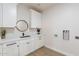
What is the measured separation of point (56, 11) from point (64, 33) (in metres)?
0.49

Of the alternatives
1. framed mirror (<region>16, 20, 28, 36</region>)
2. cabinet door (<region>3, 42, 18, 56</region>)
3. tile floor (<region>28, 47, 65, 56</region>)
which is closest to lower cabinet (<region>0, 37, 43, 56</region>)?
cabinet door (<region>3, 42, 18, 56</region>)

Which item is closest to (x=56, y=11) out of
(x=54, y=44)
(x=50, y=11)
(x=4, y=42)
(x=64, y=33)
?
(x=50, y=11)

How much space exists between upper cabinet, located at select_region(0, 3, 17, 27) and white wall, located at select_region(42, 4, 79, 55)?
25.0 inches

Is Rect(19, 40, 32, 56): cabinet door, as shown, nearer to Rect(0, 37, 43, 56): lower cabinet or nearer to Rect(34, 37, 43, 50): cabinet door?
Rect(0, 37, 43, 56): lower cabinet

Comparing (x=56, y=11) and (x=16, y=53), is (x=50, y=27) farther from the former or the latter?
(x=16, y=53)

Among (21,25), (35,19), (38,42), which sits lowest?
(38,42)

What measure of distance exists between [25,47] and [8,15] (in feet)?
2.54

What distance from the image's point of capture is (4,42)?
3.98 ft

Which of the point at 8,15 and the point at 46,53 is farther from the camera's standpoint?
the point at 8,15

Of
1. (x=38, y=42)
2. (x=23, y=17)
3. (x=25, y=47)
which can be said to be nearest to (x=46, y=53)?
(x=38, y=42)

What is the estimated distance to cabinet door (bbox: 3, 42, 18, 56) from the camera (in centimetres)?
122

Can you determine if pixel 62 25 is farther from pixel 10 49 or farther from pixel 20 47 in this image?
pixel 10 49

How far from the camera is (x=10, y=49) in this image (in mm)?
1287

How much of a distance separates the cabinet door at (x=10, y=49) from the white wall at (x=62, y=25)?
25.5 inches
